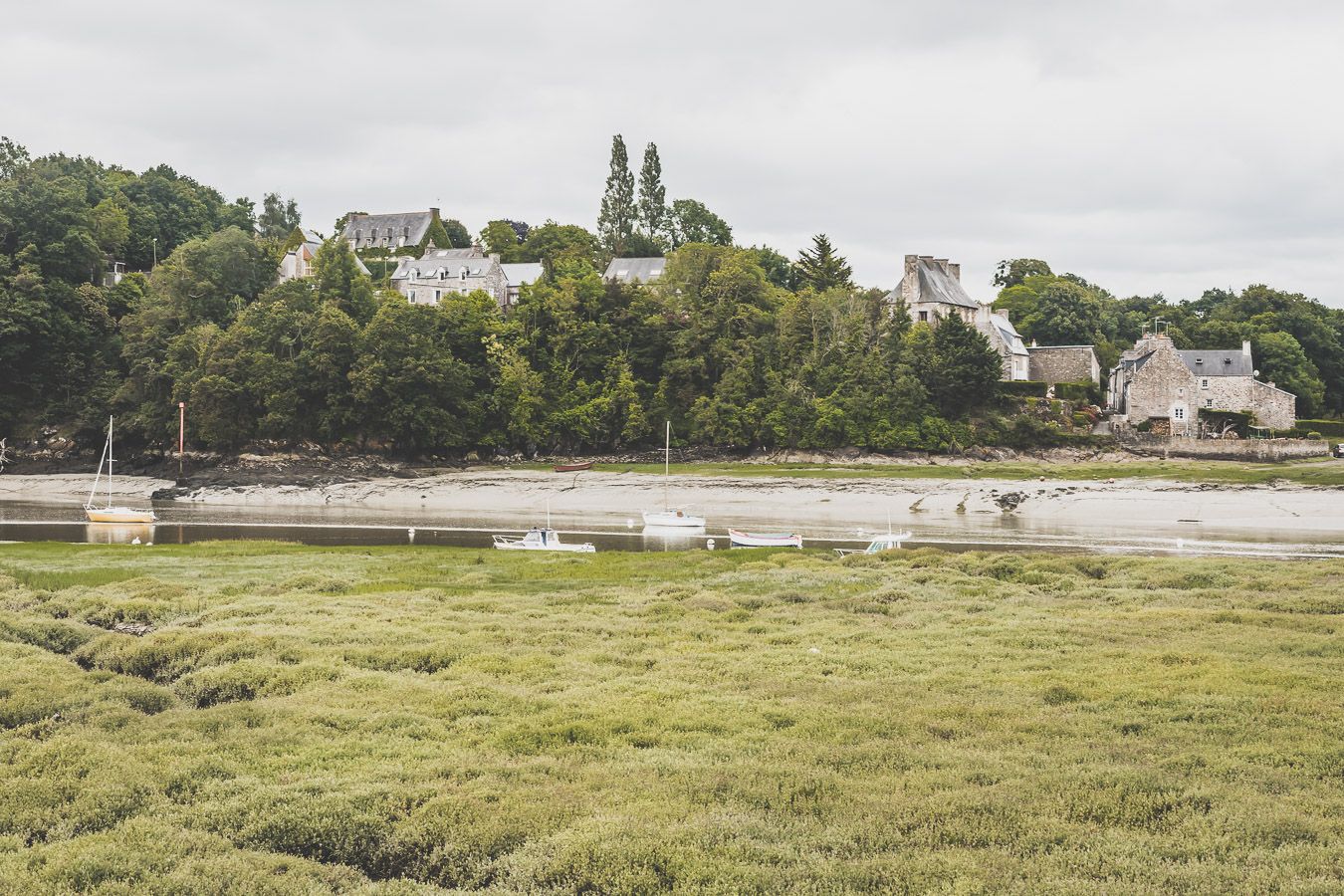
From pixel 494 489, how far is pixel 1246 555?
159 feet

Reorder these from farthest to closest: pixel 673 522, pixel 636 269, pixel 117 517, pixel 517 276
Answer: pixel 636 269 < pixel 517 276 < pixel 117 517 < pixel 673 522

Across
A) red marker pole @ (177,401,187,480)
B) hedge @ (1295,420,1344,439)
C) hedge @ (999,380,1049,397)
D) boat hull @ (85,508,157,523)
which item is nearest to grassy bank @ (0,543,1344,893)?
boat hull @ (85,508,157,523)

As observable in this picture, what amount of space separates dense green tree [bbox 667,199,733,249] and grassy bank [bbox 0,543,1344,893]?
384 ft

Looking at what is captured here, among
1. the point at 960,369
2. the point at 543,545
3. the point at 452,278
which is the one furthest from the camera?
the point at 452,278

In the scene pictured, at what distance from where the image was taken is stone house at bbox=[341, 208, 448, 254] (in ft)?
424

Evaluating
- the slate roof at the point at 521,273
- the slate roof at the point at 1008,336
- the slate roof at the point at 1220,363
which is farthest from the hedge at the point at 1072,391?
the slate roof at the point at 521,273

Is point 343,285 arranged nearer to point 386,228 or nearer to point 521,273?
point 521,273

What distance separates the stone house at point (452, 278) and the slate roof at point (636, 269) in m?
12.3

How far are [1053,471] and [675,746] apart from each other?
207 feet

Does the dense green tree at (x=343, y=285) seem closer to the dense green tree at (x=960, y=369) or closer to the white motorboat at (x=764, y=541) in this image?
the dense green tree at (x=960, y=369)

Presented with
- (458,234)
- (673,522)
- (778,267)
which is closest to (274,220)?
(458,234)

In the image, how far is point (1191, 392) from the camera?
299 ft

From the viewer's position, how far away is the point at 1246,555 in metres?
38.2

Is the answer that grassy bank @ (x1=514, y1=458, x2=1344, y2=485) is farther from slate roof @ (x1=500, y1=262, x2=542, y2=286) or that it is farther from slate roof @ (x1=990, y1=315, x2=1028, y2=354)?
slate roof @ (x1=500, y1=262, x2=542, y2=286)
